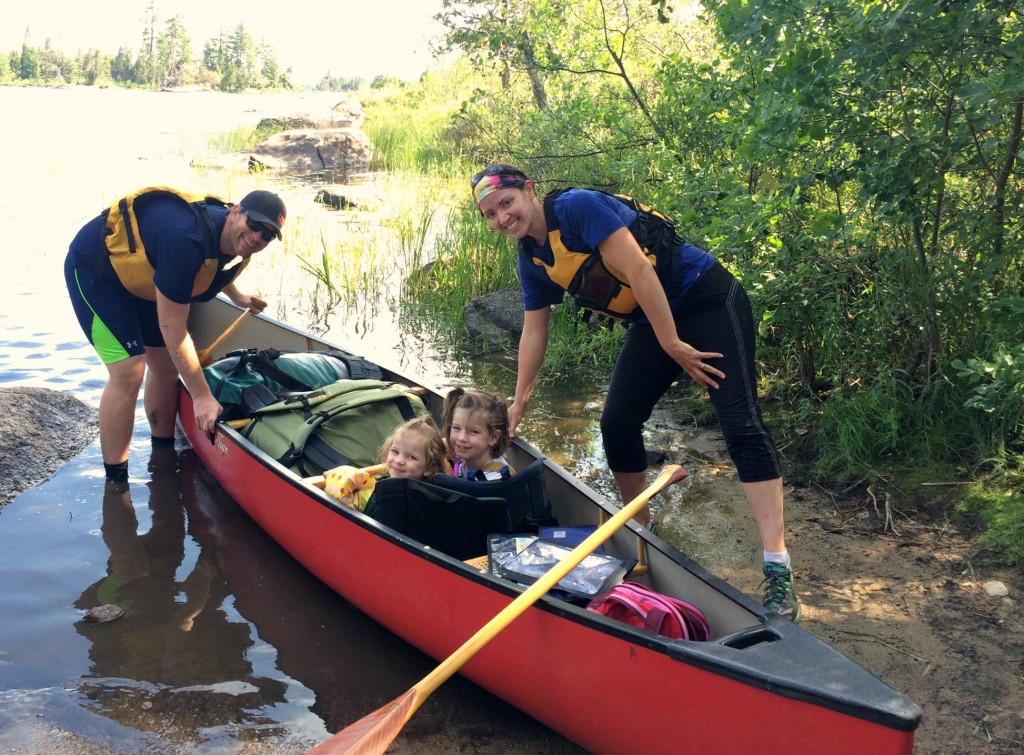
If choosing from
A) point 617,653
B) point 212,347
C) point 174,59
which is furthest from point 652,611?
point 174,59

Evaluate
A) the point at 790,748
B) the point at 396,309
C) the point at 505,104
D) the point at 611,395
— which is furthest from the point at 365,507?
the point at 505,104

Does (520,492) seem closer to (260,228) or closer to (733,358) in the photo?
(733,358)

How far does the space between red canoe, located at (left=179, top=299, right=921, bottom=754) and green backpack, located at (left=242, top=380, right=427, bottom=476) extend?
0.28 meters

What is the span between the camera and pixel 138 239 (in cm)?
431

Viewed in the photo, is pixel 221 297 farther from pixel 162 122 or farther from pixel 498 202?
pixel 162 122

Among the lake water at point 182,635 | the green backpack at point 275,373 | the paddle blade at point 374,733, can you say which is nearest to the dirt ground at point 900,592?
the lake water at point 182,635

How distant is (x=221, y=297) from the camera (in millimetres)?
6219

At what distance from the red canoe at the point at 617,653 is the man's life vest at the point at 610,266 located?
2.53 feet

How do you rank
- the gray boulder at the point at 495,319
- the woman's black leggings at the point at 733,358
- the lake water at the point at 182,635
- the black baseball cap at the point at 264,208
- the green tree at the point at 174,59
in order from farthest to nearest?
1. the green tree at the point at 174,59
2. the gray boulder at the point at 495,319
3. the black baseball cap at the point at 264,208
4. the woman's black leggings at the point at 733,358
5. the lake water at the point at 182,635

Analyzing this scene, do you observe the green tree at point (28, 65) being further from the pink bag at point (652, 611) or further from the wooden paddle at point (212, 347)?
the pink bag at point (652, 611)

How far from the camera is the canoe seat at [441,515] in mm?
3268

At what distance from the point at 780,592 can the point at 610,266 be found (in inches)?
50.8

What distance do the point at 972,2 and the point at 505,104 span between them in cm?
746

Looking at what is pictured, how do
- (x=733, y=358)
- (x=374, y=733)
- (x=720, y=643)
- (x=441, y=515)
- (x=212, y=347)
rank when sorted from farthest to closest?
1. (x=212, y=347)
2. (x=441, y=515)
3. (x=733, y=358)
4. (x=374, y=733)
5. (x=720, y=643)
